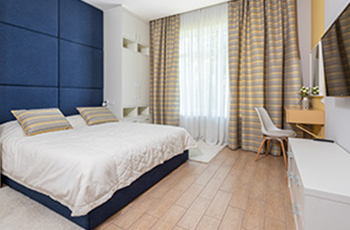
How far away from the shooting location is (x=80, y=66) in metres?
3.37

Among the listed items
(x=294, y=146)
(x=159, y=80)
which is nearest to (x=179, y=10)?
(x=159, y=80)

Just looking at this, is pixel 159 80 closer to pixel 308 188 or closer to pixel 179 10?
pixel 179 10

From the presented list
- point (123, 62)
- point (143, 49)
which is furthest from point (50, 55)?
point (143, 49)

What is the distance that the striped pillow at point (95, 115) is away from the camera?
119 inches

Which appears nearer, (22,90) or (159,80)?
(22,90)

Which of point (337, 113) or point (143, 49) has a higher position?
point (143, 49)

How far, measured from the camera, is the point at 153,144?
205 centimetres

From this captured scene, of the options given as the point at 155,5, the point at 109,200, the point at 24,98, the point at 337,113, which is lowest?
the point at 109,200

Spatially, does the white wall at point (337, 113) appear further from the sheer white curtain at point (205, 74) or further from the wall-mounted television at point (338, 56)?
the sheer white curtain at point (205, 74)

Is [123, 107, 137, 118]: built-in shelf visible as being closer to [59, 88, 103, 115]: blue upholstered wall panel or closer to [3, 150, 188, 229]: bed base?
[59, 88, 103, 115]: blue upholstered wall panel

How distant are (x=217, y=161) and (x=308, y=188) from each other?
6.46ft

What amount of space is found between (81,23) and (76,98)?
1.39 metres

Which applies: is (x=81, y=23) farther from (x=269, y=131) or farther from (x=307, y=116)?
(x=307, y=116)

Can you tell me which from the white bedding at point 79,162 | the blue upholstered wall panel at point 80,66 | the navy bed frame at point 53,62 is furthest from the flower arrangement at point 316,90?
the blue upholstered wall panel at point 80,66
